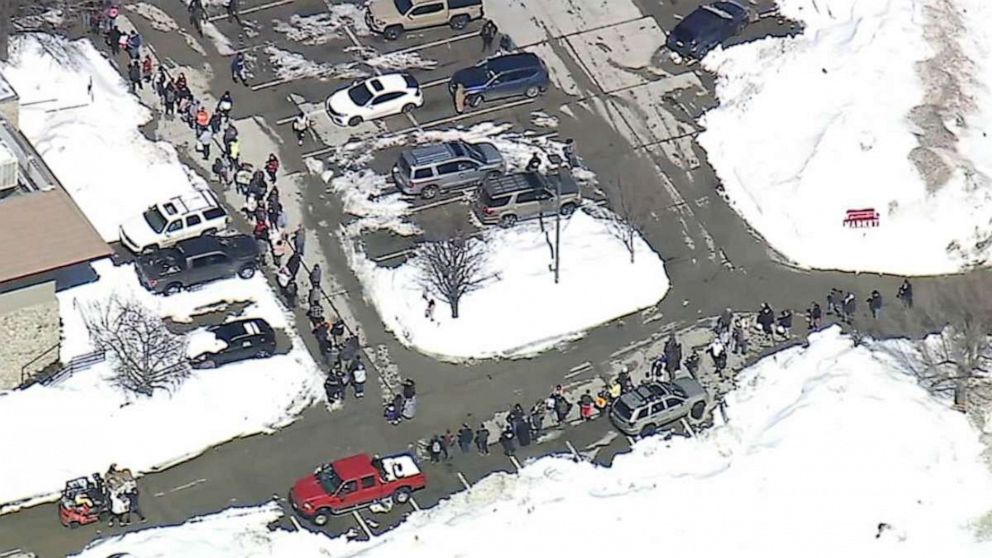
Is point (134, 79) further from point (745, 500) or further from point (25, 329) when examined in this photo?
point (745, 500)

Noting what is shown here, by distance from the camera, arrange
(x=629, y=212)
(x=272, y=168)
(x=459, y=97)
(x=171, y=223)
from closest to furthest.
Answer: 1. (x=171, y=223)
2. (x=629, y=212)
3. (x=272, y=168)
4. (x=459, y=97)

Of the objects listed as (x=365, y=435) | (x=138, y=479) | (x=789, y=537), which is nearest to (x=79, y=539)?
(x=138, y=479)

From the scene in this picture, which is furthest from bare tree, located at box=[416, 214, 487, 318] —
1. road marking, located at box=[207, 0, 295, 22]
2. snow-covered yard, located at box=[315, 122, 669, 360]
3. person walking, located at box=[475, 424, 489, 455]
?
road marking, located at box=[207, 0, 295, 22]

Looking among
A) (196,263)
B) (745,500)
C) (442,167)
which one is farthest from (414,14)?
(745,500)

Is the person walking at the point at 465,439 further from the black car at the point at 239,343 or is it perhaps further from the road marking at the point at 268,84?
the road marking at the point at 268,84

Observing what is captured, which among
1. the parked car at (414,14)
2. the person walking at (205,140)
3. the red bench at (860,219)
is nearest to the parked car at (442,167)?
the person walking at (205,140)

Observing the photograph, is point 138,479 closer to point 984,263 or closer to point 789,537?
point 789,537
